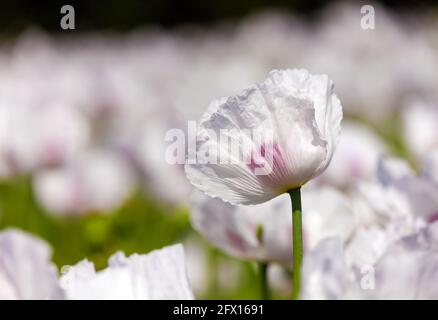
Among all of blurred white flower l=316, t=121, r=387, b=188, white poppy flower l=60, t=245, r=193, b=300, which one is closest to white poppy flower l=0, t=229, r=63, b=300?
white poppy flower l=60, t=245, r=193, b=300

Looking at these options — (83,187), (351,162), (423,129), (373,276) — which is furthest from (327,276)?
(83,187)

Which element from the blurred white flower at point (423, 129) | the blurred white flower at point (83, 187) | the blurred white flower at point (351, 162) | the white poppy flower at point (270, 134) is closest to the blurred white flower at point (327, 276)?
the white poppy flower at point (270, 134)

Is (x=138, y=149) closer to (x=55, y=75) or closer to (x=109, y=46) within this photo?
(x=55, y=75)

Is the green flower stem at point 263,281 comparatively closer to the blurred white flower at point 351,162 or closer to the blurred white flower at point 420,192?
the blurred white flower at point 420,192

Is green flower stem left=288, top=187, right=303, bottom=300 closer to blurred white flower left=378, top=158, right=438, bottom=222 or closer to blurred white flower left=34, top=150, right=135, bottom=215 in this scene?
blurred white flower left=378, top=158, right=438, bottom=222

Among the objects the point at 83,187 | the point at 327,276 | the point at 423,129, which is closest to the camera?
the point at 327,276

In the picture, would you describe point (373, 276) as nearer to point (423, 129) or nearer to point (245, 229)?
point (245, 229)
